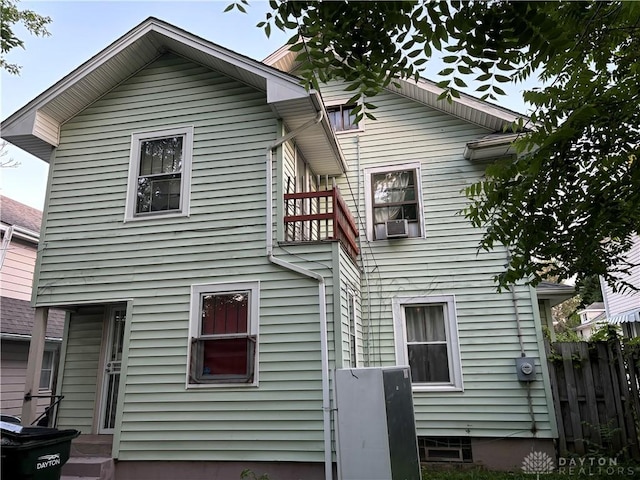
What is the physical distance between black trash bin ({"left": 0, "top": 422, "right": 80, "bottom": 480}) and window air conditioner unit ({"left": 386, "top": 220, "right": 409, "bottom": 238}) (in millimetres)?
5769

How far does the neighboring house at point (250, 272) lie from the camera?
5.85 m

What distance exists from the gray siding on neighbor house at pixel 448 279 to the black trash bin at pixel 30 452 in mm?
4743

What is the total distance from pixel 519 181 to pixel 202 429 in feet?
16.2

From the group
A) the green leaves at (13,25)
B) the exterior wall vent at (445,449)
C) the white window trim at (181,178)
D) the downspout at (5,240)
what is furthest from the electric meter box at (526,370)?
the downspout at (5,240)

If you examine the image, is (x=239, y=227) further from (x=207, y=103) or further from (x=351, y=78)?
(x=351, y=78)

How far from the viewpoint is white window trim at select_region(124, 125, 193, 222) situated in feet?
22.2

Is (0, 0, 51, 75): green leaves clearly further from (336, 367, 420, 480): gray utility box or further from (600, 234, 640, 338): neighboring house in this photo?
(600, 234, 640, 338): neighboring house

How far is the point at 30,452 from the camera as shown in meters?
4.59

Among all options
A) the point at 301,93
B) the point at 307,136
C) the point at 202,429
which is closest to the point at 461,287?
the point at 307,136

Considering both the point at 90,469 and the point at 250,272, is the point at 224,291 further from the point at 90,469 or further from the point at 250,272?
the point at 90,469

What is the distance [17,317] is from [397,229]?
29.6 feet

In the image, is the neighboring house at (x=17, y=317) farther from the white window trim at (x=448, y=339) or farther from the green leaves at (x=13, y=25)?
the white window trim at (x=448, y=339)

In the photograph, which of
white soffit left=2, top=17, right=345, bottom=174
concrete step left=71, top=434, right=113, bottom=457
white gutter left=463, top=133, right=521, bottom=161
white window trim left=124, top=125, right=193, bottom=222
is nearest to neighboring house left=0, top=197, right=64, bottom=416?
concrete step left=71, top=434, right=113, bottom=457

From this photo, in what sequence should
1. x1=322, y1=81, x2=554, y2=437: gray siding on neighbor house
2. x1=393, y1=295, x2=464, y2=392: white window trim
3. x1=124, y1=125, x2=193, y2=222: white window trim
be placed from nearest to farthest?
x1=124, y1=125, x2=193, y2=222: white window trim → x1=322, y1=81, x2=554, y2=437: gray siding on neighbor house → x1=393, y1=295, x2=464, y2=392: white window trim
